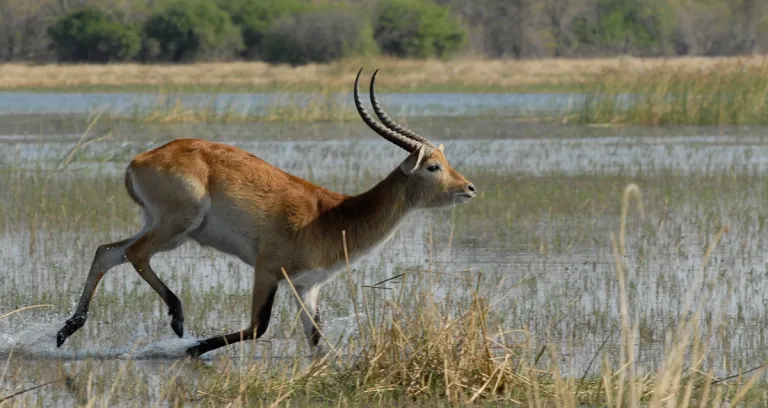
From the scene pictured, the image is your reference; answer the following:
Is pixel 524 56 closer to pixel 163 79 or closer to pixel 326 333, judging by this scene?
pixel 163 79

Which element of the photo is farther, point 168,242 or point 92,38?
point 92,38

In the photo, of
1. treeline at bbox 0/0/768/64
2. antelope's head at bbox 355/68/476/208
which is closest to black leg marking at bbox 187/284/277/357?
antelope's head at bbox 355/68/476/208

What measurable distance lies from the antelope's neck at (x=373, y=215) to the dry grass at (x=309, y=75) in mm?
19444

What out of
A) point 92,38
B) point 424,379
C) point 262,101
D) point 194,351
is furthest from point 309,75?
point 424,379

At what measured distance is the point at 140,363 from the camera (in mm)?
6199

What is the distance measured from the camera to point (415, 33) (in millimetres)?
47156

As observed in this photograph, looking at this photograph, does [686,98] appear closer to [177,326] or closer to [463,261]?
[463,261]

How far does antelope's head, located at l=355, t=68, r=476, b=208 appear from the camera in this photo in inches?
249

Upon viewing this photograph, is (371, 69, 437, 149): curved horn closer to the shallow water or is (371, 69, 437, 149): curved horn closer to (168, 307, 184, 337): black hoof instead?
(168, 307, 184, 337): black hoof

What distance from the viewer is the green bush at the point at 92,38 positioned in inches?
1724

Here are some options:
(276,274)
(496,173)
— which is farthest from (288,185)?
(496,173)

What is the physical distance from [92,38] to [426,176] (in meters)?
39.6

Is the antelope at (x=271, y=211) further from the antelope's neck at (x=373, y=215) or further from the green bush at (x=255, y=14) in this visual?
the green bush at (x=255, y=14)

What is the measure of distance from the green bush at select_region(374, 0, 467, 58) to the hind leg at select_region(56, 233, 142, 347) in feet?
132
